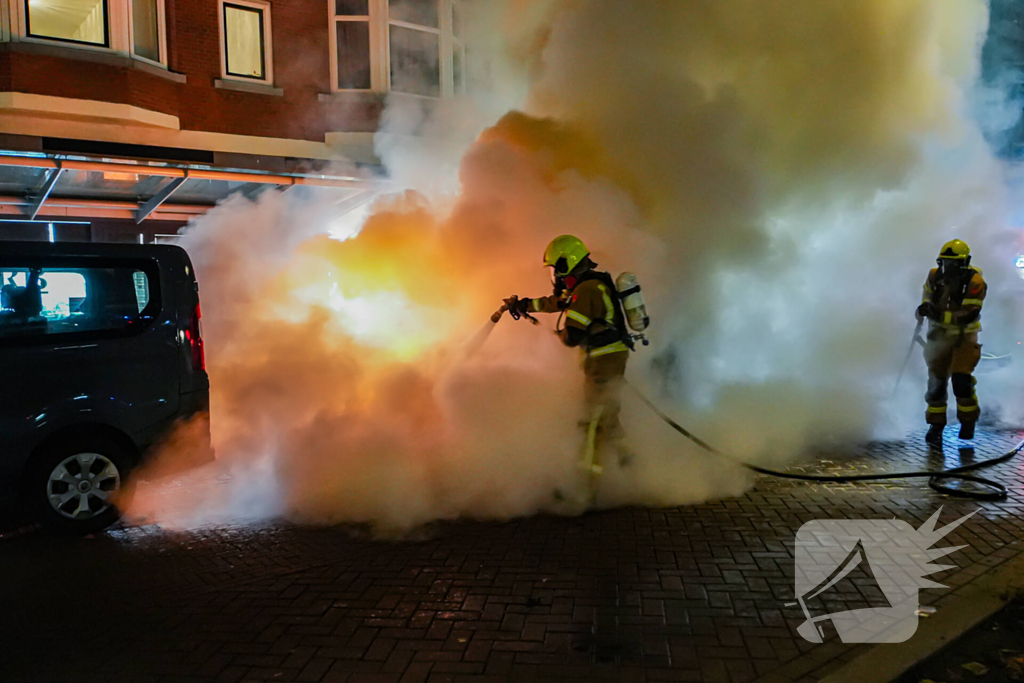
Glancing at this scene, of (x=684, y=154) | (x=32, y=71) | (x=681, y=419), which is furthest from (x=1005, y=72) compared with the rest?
(x=32, y=71)

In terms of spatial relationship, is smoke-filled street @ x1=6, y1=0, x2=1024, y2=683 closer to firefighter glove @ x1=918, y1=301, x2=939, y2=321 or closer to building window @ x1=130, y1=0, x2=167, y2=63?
firefighter glove @ x1=918, y1=301, x2=939, y2=321

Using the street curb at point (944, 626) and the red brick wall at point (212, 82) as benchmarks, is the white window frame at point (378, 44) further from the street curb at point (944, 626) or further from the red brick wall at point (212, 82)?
the street curb at point (944, 626)

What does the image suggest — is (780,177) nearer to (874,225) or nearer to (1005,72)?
(874,225)

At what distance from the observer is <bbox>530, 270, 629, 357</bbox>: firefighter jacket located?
5.39m

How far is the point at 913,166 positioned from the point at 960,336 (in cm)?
213

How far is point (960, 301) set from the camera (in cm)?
716

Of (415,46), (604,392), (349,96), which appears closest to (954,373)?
(604,392)

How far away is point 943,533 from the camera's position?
15.7 feet

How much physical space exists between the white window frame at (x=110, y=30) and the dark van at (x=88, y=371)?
6.85 meters

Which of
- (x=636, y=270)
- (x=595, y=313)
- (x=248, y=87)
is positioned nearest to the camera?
(x=595, y=313)

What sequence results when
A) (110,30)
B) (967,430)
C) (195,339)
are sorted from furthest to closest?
1. (110,30)
2. (967,430)
3. (195,339)

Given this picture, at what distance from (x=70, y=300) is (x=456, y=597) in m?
3.49

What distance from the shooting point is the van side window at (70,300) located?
197 inches

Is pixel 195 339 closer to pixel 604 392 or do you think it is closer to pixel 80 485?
pixel 80 485
